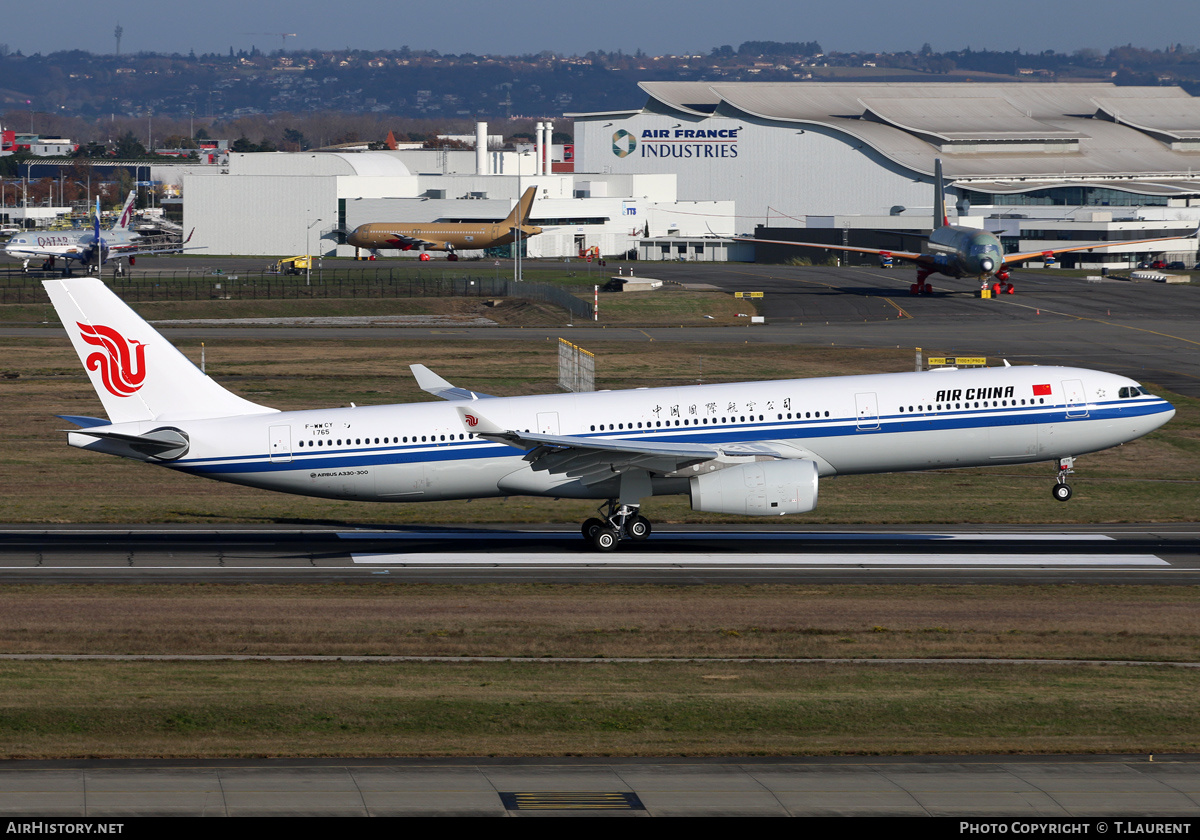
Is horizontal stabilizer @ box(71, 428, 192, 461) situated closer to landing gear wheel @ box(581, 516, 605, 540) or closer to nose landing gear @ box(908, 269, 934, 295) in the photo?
landing gear wheel @ box(581, 516, 605, 540)

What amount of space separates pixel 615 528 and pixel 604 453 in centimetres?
323

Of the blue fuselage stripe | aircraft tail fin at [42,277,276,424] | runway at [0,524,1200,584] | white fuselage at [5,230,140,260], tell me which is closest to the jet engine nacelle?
runway at [0,524,1200,584]

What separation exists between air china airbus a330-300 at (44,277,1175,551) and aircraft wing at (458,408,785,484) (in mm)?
77

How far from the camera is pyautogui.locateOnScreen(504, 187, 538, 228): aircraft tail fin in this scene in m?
170

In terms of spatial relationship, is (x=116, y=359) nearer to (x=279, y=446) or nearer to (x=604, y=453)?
(x=279, y=446)

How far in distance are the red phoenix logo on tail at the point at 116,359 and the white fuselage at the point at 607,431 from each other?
1.20 meters

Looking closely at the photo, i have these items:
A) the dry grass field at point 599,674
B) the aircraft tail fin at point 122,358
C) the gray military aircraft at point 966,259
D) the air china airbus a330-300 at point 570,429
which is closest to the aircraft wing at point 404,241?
the gray military aircraft at point 966,259

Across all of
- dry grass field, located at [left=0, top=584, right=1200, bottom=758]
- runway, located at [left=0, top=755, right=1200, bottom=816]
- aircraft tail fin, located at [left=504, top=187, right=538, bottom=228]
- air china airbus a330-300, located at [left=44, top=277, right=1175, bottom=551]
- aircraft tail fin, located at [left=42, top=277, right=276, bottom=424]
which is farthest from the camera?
aircraft tail fin, located at [left=504, top=187, right=538, bottom=228]

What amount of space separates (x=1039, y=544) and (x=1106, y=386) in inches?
213

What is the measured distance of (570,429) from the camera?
41.4m

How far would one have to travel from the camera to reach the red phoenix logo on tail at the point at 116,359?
40406mm

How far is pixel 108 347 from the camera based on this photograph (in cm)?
4047

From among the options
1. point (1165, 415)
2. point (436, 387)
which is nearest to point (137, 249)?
point (436, 387)

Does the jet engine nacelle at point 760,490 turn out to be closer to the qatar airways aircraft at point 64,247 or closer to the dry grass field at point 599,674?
the dry grass field at point 599,674
